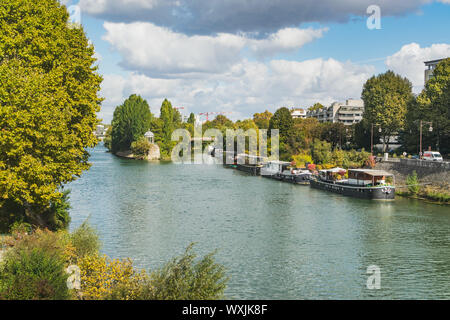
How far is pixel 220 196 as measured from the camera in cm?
6438

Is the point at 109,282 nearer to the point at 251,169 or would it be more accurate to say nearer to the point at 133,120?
the point at 251,169

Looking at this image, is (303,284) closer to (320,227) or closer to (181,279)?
(181,279)

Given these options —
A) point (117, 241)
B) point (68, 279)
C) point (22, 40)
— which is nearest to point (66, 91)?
point (22, 40)

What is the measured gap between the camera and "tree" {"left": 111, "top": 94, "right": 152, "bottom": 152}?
15312 centimetres

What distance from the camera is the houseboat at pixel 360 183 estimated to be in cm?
6138

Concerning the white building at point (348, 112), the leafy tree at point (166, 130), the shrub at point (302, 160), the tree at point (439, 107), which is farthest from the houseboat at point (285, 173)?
the white building at point (348, 112)

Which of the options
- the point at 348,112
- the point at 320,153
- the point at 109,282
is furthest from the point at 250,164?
the point at 109,282

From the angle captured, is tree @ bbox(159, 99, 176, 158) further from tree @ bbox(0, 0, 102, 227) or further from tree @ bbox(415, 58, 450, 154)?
tree @ bbox(0, 0, 102, 227)

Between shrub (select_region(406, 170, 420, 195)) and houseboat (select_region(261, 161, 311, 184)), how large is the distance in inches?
781

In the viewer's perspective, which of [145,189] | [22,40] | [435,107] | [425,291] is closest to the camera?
[425,291]

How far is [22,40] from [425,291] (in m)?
28.2

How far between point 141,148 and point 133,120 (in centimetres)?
1135

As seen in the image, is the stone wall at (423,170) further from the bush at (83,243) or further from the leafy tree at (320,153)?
the bush at (83,243)

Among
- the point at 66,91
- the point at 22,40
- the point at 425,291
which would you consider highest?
the point at 22,40
